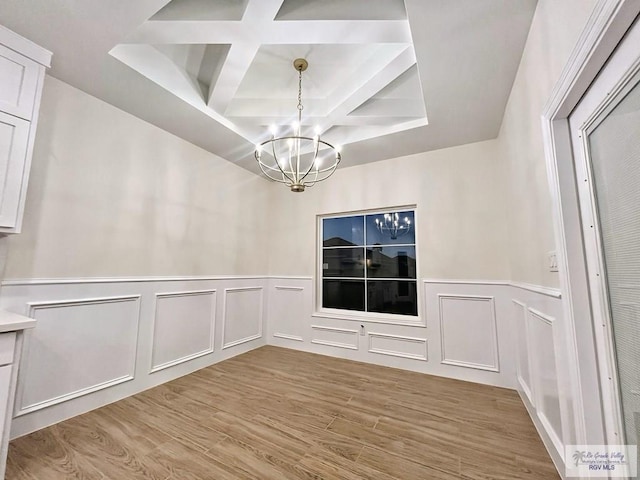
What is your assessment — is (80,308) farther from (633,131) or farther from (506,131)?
(506,131)

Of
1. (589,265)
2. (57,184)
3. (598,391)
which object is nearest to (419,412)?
(598,391)

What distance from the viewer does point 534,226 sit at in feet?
5.95

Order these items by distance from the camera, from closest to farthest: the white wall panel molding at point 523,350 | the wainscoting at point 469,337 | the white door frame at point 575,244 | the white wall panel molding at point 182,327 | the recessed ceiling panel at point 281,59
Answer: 1. the white door frame at point 575,244
2. the wainscoting at point 469,337
3. the recessed ceiling panel at point 281,59
4. the white wall panel molding at point 523,350
5. the white wall panel molding at point 182,327

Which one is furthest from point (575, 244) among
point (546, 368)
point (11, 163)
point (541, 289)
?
point (11, 163)

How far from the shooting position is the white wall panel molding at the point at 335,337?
346cm

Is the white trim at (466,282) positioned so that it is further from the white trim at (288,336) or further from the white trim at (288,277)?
the white trim at (288,336)

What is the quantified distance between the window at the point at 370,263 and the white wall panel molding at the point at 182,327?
5.02 feet

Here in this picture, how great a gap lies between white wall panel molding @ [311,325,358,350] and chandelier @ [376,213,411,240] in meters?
1.34

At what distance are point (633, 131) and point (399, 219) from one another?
254 centimetres

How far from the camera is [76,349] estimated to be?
2.11m

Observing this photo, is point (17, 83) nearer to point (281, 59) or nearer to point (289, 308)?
point (281, 59)

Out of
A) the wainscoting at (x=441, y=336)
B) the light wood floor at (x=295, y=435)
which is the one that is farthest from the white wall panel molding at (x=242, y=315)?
the light wood floor at (x=295, y=435)

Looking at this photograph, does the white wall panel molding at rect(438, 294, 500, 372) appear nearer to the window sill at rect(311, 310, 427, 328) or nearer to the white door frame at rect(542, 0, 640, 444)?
the window sill at rect(311, 310, 427, 328)

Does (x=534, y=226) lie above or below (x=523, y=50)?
below
